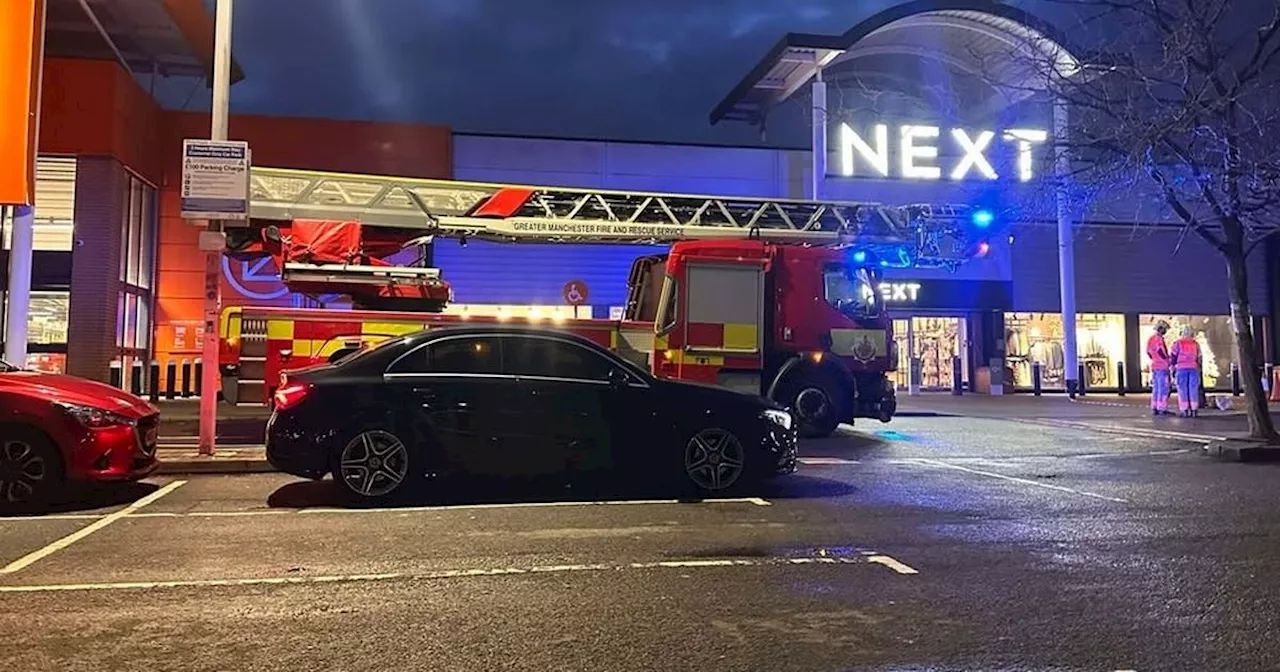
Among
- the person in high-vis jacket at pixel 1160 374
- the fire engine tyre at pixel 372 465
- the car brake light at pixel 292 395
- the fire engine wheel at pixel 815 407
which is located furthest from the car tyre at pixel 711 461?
the person in high-vis jacket at pixel 1160 374

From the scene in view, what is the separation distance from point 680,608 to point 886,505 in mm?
3720

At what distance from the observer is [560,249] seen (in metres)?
26.2

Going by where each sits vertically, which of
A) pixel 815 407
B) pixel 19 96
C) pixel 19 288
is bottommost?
pixel 815 407

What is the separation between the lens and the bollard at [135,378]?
2283 centimetres

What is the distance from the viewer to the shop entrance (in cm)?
2989

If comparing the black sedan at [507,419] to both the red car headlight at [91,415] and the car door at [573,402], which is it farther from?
the red car headlight at [91,415]

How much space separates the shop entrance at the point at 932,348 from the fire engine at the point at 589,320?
639 inches

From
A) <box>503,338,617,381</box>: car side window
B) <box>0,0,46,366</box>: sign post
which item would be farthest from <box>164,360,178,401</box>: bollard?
<box>503,338,617,381</box>: car side window

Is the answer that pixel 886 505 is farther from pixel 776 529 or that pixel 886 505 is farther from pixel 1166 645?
pixel 1166 645

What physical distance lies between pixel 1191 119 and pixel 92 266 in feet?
71.9

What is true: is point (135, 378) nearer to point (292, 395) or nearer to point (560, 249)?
point (560, 249)

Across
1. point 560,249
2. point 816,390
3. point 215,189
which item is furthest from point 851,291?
point 560,249

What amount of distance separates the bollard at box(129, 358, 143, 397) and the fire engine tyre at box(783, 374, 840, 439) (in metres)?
17.5

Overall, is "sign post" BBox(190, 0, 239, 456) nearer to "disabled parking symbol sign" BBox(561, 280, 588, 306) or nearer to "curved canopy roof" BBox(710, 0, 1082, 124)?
"disabled parking symbol sign" BBox(561, 280, 588, 306)
